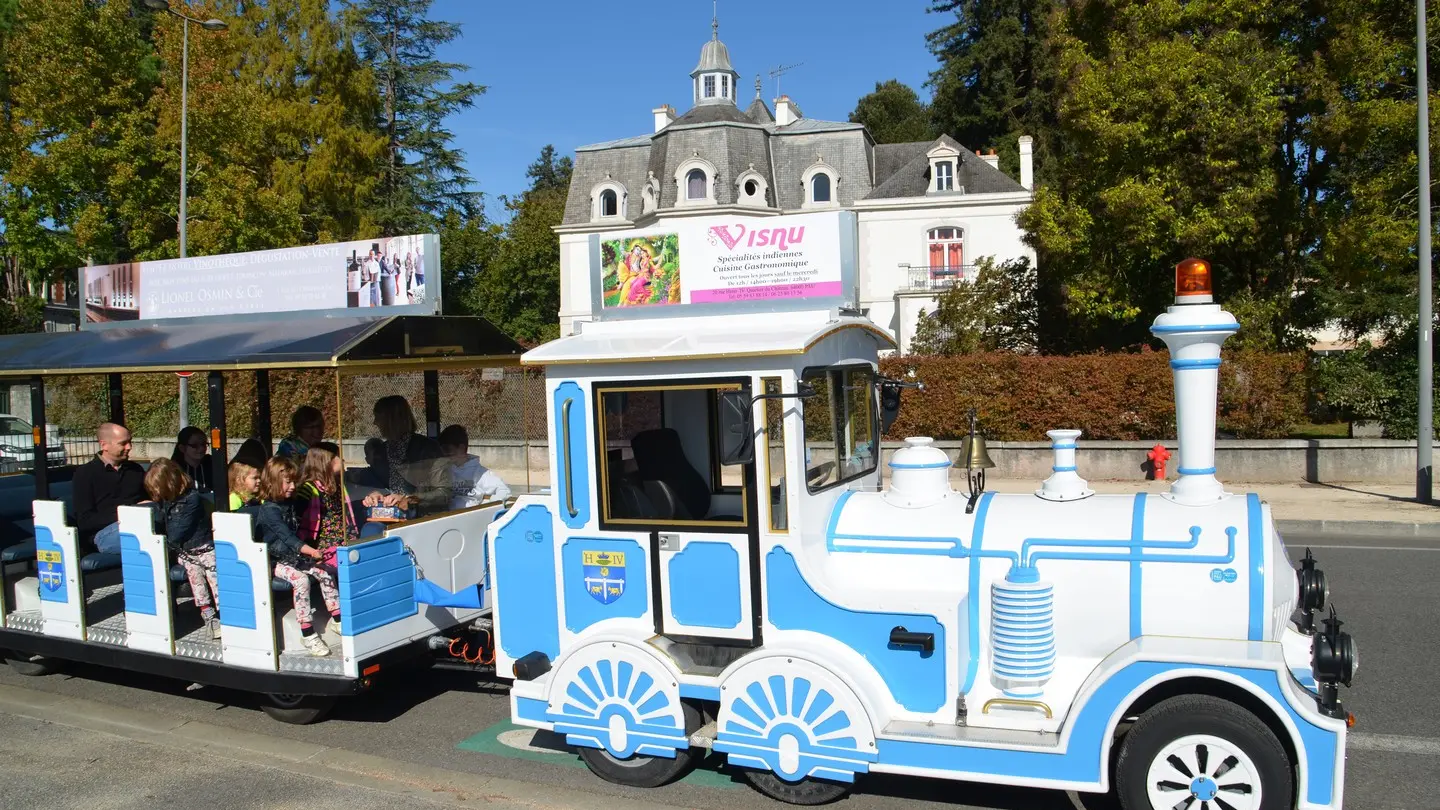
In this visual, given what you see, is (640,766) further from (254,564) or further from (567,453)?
(254,564)

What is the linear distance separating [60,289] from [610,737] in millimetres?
33091

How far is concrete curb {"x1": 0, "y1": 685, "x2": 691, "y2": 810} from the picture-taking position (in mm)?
4859

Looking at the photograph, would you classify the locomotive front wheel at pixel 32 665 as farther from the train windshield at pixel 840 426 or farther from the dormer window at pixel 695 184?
the dormer window at pixel 695 184

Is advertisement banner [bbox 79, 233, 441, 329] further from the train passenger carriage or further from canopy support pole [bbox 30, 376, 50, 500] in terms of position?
canopy support pole [bbox 30, 376, 50, 500]

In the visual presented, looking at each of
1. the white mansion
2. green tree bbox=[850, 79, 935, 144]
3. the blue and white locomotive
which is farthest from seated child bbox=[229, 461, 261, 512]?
green tree bbox=[850, 79, 935, 144]

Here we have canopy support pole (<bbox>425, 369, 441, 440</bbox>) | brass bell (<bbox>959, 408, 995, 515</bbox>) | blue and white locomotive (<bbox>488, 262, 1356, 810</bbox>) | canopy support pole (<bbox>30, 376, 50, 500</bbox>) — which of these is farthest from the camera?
canopy support pole (<bbox>30, 376, 50, 500</bbox>)

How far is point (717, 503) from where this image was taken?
221 inches

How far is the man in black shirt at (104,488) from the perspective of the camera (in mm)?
6945

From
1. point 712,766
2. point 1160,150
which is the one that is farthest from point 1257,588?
point 1160,150

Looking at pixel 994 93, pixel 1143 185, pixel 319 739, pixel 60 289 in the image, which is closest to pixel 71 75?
pixel 60 289

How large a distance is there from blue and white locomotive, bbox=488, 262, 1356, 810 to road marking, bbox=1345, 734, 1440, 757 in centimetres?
96

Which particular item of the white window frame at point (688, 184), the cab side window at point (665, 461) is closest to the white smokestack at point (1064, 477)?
the cab side window at point (665, 461)

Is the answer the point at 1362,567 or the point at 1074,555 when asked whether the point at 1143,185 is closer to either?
the point at 1362,567

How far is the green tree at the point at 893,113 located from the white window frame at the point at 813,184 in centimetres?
2054
